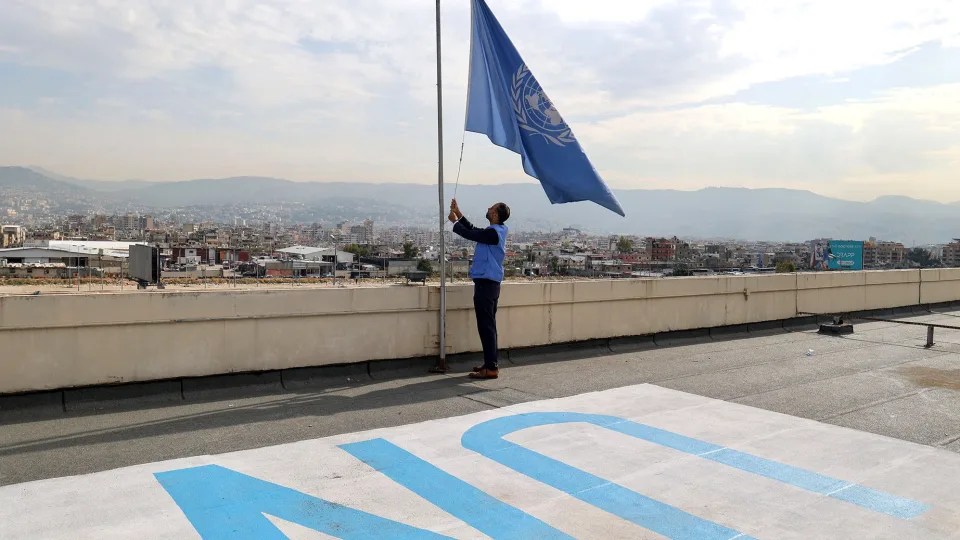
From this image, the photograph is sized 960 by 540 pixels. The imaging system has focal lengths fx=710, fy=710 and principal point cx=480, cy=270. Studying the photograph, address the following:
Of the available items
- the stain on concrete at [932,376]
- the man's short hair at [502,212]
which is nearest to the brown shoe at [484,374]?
the man's short hair at [502,212]

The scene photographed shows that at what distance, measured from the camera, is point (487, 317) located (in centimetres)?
760

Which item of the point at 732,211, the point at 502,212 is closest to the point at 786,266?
the point at 502,212

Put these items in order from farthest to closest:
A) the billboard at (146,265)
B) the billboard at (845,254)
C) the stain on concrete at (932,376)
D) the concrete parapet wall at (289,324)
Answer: the billboard at (845,254), the billboard at (146,265), the stain on concrete at (932,376), the concrete parapet wall at (289,324)

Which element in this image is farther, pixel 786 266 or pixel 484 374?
pixel 786 266

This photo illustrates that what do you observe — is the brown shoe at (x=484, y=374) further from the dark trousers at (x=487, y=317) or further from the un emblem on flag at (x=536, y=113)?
the un emblem on flag at (x=536, y=113)

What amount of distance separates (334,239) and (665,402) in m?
45.5

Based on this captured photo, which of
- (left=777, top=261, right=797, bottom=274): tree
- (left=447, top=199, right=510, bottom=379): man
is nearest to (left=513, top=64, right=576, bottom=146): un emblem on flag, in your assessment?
(left=447, top=199, right=510, bottom=379): man

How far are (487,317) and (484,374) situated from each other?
61 cm

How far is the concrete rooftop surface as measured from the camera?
3789 millimetres

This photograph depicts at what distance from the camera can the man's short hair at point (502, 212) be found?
7672 millimetres

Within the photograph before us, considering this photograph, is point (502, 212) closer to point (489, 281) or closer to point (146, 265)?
point (489, 281)

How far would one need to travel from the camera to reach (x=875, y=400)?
6.78 m

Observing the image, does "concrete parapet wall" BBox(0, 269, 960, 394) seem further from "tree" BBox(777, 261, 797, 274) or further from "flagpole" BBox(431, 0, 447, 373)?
"tree" BBox(777, 261, 797, 274)

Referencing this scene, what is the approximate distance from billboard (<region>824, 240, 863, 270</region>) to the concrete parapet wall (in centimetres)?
865
